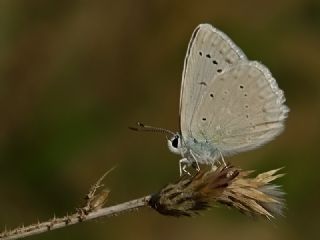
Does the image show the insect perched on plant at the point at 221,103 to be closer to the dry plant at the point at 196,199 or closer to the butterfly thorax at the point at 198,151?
the butterfly thorax at the point at 198,151

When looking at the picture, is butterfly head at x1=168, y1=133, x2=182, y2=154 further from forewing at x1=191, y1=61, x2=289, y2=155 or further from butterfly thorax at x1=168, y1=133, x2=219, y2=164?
forewing at x1=191, y1=61, x2=289, y2=155

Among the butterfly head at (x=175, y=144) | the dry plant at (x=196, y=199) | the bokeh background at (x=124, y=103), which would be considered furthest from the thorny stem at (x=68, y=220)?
the bokeh background at (x=124, y=103)

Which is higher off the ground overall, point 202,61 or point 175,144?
point 202,61

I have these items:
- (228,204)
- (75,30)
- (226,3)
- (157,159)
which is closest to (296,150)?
(157,159)

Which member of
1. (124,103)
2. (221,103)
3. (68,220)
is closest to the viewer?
(68,220)

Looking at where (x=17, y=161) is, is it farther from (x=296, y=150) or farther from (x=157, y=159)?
(x=296, y=150)

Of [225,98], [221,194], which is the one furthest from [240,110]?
[221,194]

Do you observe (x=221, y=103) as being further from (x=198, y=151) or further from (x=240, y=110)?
(x=198, y=151)
